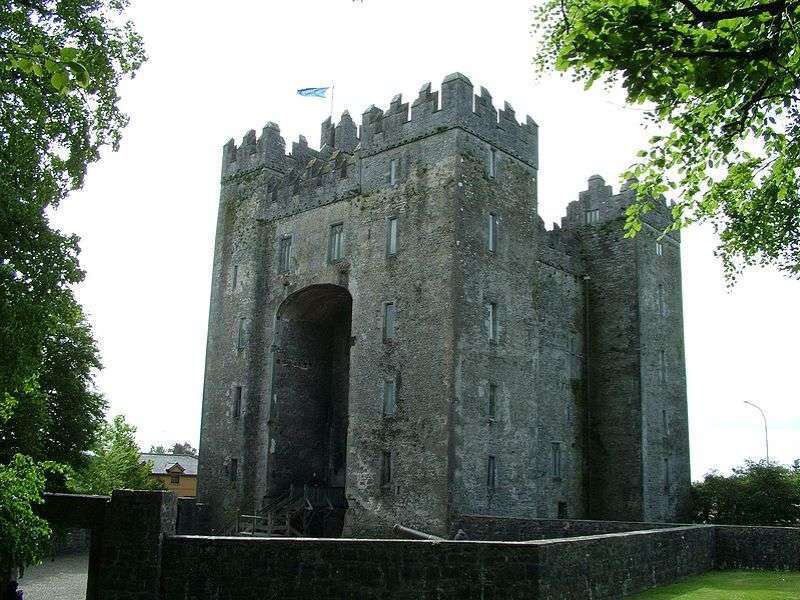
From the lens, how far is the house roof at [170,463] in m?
70.7

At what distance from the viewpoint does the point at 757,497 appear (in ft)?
112

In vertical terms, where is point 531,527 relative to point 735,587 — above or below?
above

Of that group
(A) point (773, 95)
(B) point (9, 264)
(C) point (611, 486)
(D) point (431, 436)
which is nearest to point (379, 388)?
(D) point (431, 436)

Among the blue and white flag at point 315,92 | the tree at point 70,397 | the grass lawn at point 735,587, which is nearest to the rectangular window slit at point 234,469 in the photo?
the tree at point 70,397

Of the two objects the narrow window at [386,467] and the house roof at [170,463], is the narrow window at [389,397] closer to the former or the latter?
the narrow window at [386,467]

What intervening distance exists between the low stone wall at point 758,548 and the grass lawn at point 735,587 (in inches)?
24.3

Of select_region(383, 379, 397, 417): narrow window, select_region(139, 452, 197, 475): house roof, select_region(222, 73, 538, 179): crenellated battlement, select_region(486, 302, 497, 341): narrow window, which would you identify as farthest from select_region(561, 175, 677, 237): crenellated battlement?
select_region(139, 452, 197, 475): house roof

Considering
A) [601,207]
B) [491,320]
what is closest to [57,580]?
[491,320]

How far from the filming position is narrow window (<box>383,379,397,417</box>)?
28188 mm

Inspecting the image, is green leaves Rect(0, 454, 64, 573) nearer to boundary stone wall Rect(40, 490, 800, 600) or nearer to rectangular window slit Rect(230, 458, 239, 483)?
boundary stone wall Rect(40, 490, 800, 600)

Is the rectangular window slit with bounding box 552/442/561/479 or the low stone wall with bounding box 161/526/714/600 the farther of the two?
the rectangular window slit with bounding box 552/442/561/479

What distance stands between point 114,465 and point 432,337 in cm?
2249

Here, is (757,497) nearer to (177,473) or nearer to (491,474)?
(491,474)

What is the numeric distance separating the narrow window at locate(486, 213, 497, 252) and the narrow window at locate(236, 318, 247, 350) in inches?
440
